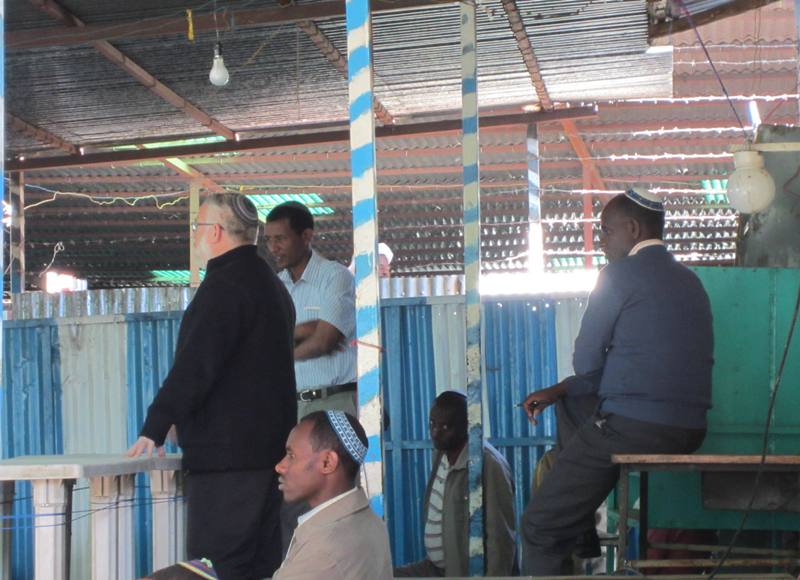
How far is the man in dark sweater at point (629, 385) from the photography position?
5.29m

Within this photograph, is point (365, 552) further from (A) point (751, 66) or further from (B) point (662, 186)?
(B) point (662, 186)

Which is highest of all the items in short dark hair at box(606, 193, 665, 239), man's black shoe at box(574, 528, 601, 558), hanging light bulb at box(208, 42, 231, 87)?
hanging light bulb at box(208, 42, 231, 87)

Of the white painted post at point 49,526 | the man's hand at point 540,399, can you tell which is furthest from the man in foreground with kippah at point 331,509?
the man's hand at point 540,399

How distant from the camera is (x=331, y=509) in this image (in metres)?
3.61

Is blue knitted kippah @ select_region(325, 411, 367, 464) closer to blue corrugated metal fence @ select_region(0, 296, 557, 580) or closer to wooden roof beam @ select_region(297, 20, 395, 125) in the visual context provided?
wooden roof beam @ select_region(297, 20, 395, 125)

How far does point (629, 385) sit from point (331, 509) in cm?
210

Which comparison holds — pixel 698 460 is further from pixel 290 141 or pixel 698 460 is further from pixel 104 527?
pixel 290 141

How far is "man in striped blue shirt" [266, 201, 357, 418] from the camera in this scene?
626 cm

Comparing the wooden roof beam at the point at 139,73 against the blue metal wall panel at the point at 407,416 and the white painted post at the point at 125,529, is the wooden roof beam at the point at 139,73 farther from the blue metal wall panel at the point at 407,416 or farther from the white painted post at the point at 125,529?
the white painted post at the point at 125,529

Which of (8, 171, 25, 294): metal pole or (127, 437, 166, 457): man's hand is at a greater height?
(8, 171, 25, 294): metal pole

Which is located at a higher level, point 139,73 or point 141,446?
point 139,73

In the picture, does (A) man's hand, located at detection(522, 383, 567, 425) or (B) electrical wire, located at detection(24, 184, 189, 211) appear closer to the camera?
(A) man's hand, located at detection(522, 383, 567, 425)

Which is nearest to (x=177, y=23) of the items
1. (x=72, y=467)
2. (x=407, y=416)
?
(x=407, y=416)

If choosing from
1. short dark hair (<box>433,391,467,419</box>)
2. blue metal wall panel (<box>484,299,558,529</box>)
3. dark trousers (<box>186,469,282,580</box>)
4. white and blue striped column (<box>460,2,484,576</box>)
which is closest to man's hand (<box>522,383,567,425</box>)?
white and blue striped column (<box>460,2,484,576</box>)
